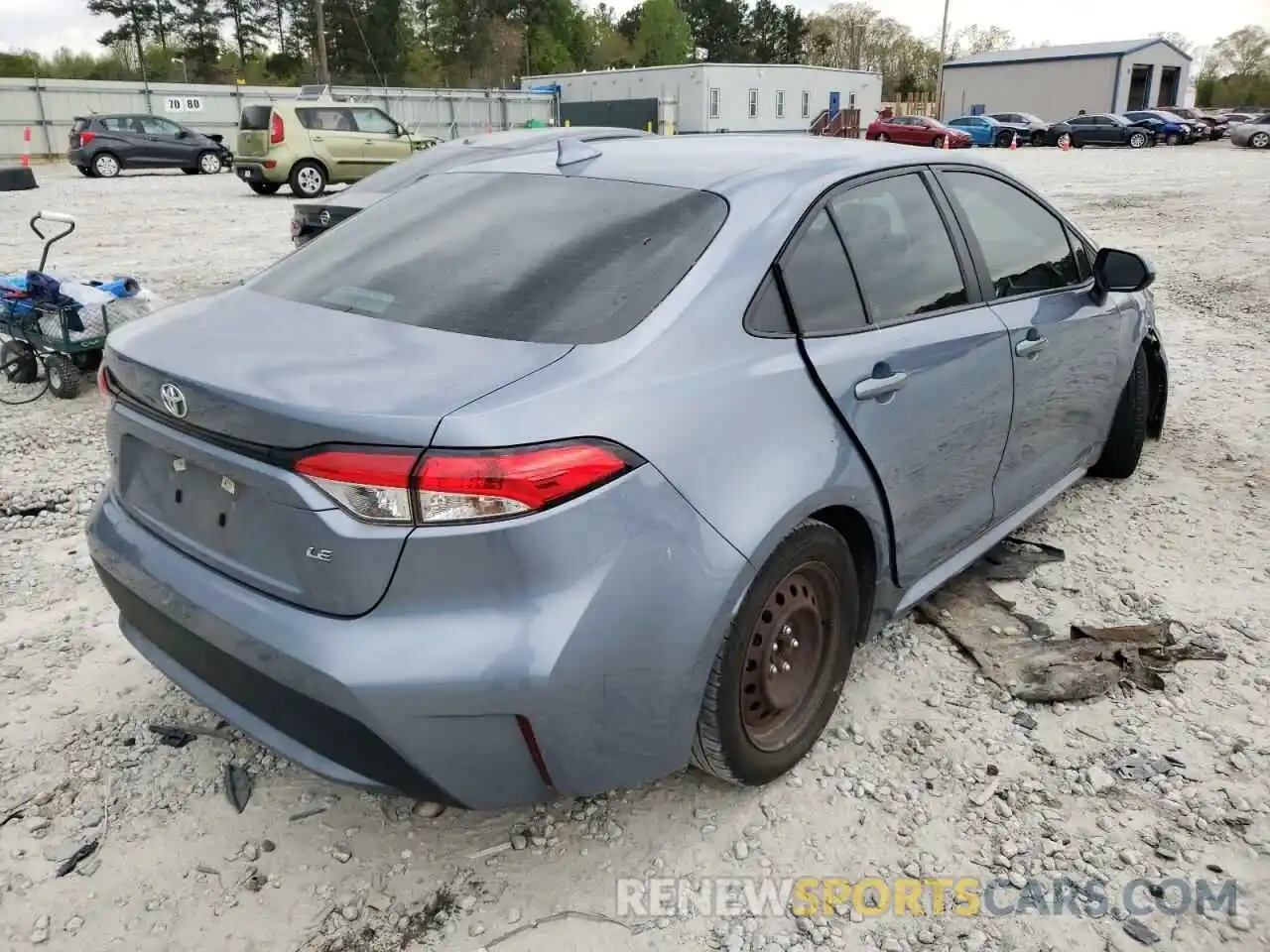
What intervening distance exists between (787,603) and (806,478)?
34 cm

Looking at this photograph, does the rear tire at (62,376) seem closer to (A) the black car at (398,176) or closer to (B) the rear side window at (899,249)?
(A) the black car at (398,176)

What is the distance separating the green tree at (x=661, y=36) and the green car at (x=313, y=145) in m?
69.9

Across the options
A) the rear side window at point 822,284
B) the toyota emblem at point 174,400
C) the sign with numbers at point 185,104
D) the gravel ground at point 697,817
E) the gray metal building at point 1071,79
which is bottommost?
the gravel ground at point 697,817

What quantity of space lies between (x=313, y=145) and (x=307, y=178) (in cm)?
64

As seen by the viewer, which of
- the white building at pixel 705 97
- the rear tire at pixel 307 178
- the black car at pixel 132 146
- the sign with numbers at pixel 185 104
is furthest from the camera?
the white building at pixel 705 97

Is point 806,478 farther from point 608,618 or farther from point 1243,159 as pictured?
point 1243,159

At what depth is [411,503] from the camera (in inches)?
73.7

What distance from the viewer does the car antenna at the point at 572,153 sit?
2.95m

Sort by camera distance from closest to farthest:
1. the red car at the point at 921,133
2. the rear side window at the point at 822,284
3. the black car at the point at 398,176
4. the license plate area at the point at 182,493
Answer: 1. the license plate area at the point at 182,493
2. the rear side window at the point at 822,284
3. the black car at the point at 398,176
4. the red car at the point at 921,133

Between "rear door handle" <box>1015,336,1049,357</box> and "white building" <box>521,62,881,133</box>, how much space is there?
1658 inches

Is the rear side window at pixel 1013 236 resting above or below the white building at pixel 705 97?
below

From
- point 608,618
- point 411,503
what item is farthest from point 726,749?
point 411,503

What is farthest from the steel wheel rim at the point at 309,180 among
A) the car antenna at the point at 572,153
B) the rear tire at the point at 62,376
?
the car antenna at the point at 572,153

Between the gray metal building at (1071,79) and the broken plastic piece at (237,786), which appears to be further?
the gray metal building at (1071,79)
